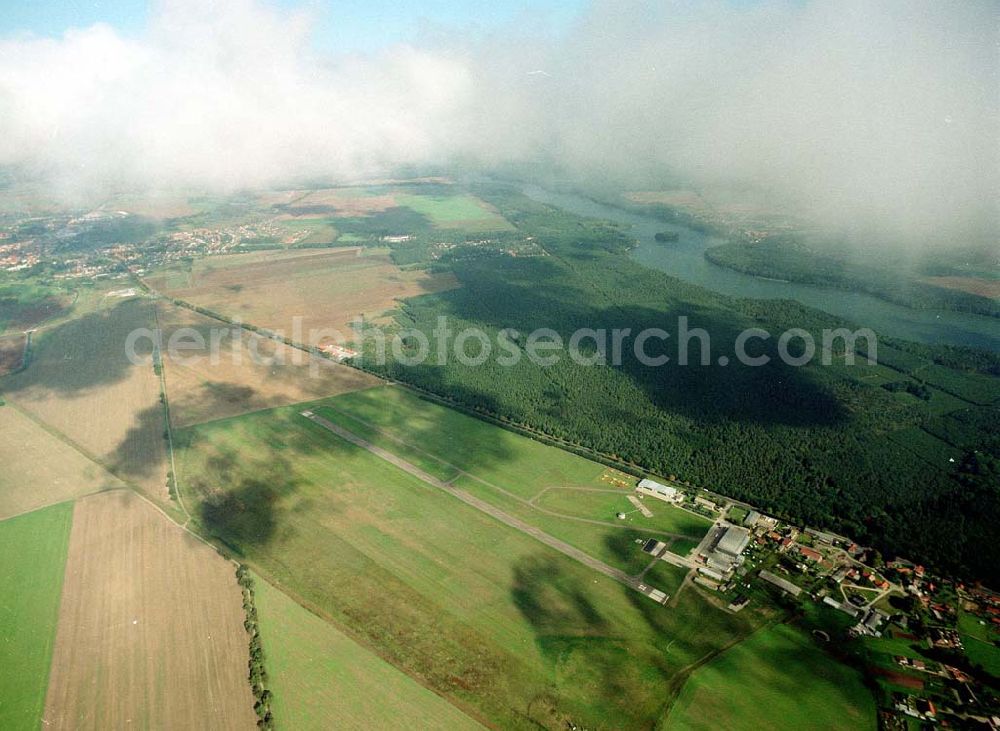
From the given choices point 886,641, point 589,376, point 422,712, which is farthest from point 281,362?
point 886,641

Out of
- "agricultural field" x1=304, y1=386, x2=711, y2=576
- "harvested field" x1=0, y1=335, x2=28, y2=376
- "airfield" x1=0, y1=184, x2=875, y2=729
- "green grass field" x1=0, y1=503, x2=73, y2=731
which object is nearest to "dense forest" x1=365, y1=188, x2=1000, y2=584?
"agricultural field" x1=304, y1=386, x2=711, y2=576

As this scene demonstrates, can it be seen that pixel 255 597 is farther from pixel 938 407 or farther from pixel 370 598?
pixel 938 407

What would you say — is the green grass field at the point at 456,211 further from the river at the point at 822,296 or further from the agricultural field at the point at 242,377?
the agricultural field at the point at 242,377

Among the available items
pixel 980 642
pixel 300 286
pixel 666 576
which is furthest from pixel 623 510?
pixel 300 286

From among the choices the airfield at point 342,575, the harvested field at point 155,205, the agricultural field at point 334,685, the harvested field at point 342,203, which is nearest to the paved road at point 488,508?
the airfield at point 342,575

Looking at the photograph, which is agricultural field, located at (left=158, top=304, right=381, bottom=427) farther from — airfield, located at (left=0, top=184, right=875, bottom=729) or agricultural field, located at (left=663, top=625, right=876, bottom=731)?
agricultural field, located at (left=663, top=625, right=876, bottom=731)

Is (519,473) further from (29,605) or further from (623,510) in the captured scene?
(29,605)

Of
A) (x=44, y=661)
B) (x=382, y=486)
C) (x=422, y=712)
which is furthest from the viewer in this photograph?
(x=382, y=486)
